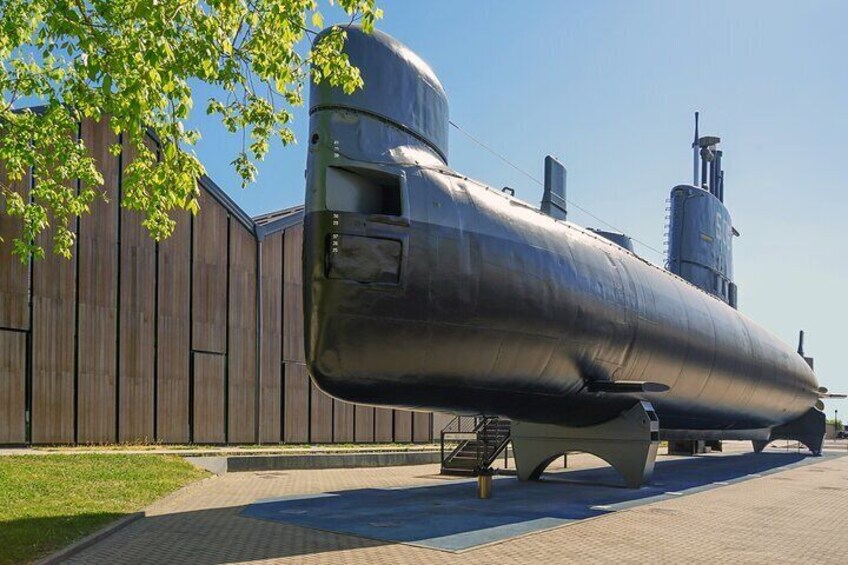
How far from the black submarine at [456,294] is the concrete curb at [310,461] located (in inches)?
297

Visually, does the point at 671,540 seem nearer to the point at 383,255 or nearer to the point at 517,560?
the point at 517,560

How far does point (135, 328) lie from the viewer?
25.8 m

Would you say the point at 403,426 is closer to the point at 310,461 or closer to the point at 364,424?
the point at 364,424

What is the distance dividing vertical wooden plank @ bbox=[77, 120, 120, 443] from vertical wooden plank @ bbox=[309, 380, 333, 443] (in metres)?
9.83

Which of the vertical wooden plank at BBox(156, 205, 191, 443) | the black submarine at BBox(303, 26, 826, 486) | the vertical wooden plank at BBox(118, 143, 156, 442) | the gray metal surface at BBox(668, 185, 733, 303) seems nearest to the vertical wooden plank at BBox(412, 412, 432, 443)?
the vertical wooden plank at BBox(156, 205, 191, 443)

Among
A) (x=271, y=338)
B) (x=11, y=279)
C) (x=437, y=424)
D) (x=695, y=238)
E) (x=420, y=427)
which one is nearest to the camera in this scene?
(x=11, y=279)

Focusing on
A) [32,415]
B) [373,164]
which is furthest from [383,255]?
[32,415]

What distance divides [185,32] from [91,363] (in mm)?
17398

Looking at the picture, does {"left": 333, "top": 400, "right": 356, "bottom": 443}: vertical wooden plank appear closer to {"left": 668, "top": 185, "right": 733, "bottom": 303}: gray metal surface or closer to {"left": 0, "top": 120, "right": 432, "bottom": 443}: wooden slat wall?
{"left": 0, "top": 120, "right": 432, "bottom": 443}: wooden slat wall

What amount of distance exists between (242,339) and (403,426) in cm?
1086

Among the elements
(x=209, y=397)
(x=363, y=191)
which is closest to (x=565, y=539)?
(x=363, y=191)

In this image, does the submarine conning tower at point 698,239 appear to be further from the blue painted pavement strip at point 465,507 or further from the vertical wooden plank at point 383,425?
the vertical wooden plank at point 383,425

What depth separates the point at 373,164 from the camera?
11352mm

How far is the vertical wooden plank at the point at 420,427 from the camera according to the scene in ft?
127
